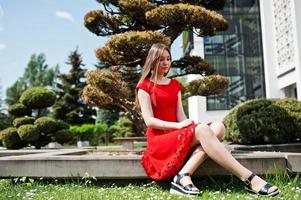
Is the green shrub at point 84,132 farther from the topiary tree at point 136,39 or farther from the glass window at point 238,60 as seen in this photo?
the topiary tree at point 136,39

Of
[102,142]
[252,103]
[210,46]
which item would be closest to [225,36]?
[210,46]

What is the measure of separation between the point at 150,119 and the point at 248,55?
24.6m

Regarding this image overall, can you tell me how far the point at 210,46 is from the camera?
87.4ft

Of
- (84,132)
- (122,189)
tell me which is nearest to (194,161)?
(122,189)

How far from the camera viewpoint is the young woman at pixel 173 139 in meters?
3.19

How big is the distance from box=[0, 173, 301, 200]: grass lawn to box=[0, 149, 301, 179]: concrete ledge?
89mm

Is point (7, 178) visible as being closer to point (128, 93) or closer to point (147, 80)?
point (147, 80)

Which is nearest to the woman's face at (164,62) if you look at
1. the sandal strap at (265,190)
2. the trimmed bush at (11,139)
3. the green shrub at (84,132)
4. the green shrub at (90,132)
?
A: the sandal strap at (265,190)

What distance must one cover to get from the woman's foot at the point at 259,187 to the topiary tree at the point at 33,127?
9832 millimetres

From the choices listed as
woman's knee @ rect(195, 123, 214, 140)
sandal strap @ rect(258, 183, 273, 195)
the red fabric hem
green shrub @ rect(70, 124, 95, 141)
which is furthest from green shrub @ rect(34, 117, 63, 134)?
green shrub @ rect(70, 124, 95, 141)

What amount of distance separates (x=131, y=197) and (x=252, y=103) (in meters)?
5.92

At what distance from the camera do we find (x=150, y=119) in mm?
3486

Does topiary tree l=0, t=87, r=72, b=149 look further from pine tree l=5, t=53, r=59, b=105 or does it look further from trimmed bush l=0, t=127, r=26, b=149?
pine tree l=5, t=53, r=59, b=105

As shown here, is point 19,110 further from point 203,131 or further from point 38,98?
point 203,131
